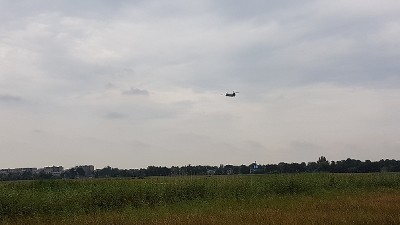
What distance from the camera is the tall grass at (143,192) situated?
22.3m

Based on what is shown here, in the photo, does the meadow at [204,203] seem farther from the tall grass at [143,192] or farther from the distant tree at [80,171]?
the distant tree at [80,171]

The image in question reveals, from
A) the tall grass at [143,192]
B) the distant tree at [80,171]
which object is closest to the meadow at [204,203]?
the tall grass at [143,192]

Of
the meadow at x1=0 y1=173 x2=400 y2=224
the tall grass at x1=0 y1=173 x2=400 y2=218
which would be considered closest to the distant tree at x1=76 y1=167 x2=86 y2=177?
the tall grass at x1=0 y1=173 x2=400 y2=218

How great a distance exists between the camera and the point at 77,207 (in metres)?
22.9

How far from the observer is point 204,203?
24359 mm

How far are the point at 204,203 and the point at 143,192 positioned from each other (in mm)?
3955

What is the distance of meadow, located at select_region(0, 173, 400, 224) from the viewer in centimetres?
1681

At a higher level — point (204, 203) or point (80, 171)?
point (80, 171)

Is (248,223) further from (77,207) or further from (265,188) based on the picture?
(265,188)

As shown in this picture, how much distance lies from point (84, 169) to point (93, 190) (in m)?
68.7

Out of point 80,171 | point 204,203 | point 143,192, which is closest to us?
point 204,203

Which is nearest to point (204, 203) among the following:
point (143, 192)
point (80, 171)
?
point (143, 192)

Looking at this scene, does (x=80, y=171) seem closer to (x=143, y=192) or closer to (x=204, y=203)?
(x=143, y=192)

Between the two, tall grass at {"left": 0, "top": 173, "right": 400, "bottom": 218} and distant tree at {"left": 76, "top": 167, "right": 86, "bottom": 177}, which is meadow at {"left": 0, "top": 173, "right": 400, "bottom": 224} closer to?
tall grass at {"left": 0, "top": 173, "right": 400, "bottom": 218}
